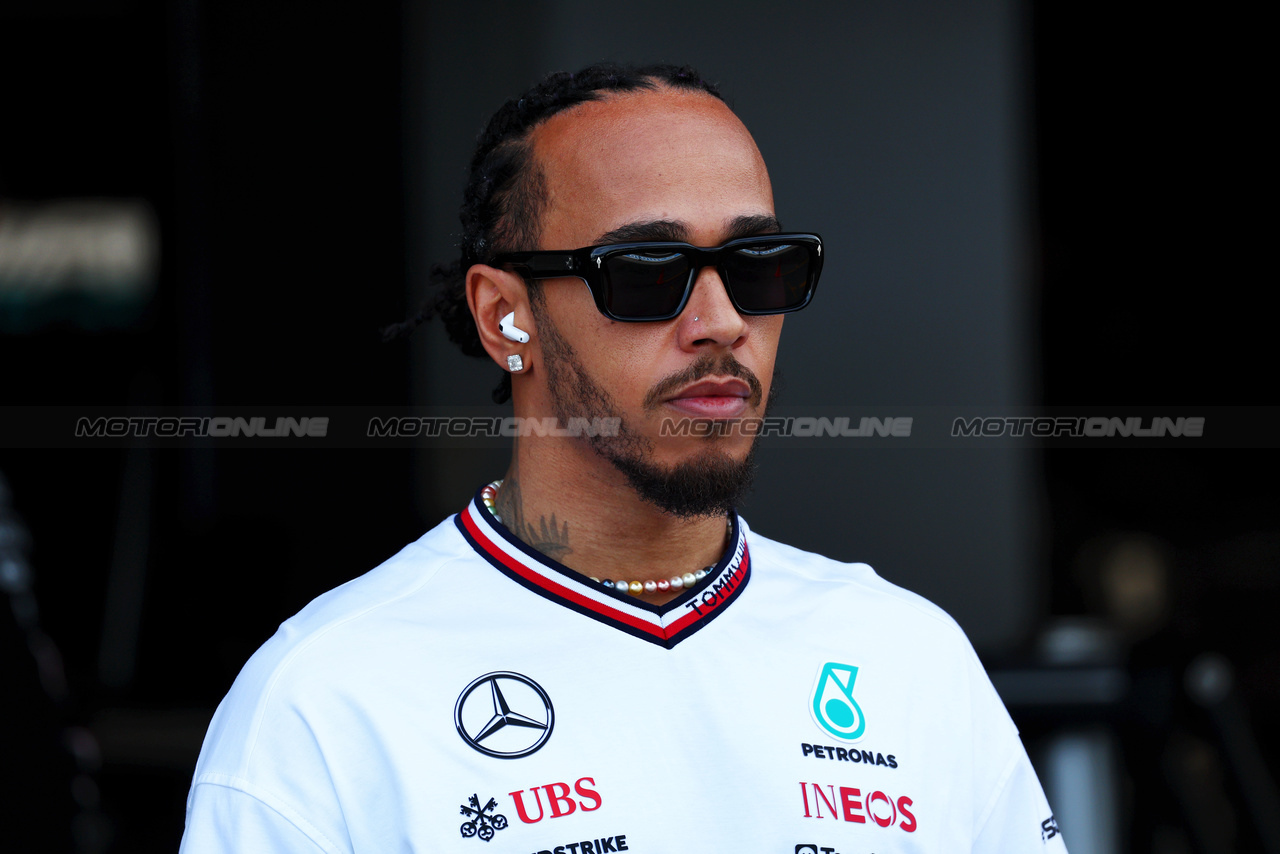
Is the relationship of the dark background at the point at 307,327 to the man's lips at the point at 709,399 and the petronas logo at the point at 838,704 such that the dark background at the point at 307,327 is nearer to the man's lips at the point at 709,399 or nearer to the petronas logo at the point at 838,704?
the petronas logo at the point at 838,704

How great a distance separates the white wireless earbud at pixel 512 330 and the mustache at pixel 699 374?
24 centimetres

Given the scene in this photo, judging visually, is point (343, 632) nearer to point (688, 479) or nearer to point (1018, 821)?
point (688, 479)

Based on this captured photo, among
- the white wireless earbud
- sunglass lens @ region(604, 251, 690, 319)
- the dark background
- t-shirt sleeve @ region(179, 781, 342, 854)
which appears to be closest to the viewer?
t-shirt sleeve @ region(179, 781, 342, 854)

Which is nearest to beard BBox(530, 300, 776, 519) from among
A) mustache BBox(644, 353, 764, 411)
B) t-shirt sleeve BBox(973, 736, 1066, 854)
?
mustache BBox(644, 353, 764, 411)

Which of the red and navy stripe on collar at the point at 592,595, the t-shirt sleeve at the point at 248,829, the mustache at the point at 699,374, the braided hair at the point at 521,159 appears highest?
the braided hair at the point at 521,159

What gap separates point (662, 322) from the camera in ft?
5.02

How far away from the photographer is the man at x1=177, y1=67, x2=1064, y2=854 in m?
1.33

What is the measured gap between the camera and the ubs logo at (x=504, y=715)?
1.37 meters

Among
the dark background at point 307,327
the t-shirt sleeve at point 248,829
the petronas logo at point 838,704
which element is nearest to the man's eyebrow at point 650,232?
the petronas logo at point 838,704

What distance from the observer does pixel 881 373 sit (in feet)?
11.2

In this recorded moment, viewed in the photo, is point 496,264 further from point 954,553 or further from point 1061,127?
point 1061,127

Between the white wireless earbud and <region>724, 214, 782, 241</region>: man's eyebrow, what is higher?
<region>724, 214, 782, 241</region>: man's eyebrow

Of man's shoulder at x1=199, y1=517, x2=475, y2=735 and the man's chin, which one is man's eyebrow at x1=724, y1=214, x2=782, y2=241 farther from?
man's shoulder at x1=199, y1=517, x2=475, y2=735

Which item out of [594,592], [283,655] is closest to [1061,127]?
[594,592]
